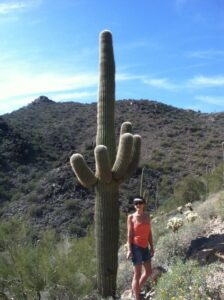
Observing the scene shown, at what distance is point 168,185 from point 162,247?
2068 cm

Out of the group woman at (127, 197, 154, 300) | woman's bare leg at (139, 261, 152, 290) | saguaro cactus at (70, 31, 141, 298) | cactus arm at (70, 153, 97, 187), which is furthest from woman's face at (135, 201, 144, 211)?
cactus arm at (70, 153, 97, 187)

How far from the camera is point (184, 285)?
21.8 ft

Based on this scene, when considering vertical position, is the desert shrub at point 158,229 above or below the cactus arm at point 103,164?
below

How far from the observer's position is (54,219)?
87.5 feet

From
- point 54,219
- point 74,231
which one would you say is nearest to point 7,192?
point 54,219

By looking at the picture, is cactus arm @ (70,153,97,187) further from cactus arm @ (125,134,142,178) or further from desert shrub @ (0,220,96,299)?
desert shrub @ (0,220,96,299)

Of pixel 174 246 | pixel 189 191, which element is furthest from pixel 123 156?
pixel 189 191

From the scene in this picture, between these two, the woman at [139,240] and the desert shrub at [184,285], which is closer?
the desert shrub at [184,285]

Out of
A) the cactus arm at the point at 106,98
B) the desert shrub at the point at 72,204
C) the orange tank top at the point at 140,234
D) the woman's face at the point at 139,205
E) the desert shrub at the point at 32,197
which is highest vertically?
the cactus arm at the point at 106,98

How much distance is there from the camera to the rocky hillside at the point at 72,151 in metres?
27.8

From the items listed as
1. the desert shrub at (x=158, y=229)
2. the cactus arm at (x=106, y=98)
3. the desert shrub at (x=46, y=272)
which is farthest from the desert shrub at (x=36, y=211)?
the cactus arm at (x=106, y=98)

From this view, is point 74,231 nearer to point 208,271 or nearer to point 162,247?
point 162,247

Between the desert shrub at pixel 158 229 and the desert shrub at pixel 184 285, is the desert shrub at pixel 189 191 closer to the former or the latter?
the desert shrub at pixel 158 229

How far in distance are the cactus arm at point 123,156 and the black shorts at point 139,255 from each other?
1602 mm
